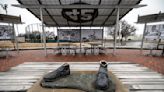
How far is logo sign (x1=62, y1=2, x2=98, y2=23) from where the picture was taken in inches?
316

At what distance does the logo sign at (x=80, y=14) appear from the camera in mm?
8021

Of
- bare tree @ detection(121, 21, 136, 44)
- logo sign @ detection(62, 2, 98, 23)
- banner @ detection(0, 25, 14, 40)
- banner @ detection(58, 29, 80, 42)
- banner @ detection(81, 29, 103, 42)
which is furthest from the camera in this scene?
bare tree @ detection(121, 21, 136, 44)

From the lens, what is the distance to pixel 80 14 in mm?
8398

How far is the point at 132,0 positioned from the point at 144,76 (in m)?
4.98

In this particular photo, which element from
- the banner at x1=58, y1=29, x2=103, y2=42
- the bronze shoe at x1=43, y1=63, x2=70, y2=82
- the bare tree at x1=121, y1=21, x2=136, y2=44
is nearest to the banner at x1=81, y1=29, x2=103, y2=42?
the banner at x1=58, y1=29, x2=103, y2=42

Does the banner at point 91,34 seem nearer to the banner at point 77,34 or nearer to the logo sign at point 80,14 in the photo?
the banner at point 77,34

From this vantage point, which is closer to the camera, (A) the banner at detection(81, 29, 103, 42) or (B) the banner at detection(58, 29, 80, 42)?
(B) the banner at detection(58, 29, 80, 42)

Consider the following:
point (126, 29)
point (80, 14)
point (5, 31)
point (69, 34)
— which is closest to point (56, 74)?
point (80, 14)

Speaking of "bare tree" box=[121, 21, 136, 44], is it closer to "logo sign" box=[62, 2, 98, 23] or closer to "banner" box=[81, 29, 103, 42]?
"banner" box=[81, 29, 103, 42]

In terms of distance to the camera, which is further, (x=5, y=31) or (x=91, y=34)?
(x=91, y=34)

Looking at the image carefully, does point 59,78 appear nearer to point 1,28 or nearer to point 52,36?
point 1,28

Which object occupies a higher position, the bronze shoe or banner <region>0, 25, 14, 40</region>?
banner <region>0, 25, 14, 40</region>

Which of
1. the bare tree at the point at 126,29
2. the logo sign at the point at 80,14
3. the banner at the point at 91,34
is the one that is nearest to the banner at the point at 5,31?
the logo sign at the point at 80,14

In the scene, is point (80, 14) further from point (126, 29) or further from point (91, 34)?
point (126, 29)
